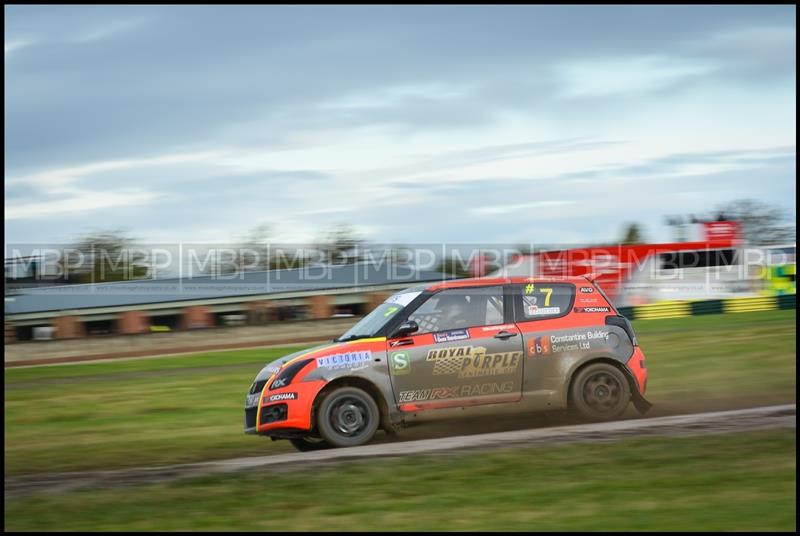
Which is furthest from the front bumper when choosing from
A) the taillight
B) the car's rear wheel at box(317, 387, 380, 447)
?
the taillight

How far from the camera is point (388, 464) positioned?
8.11m

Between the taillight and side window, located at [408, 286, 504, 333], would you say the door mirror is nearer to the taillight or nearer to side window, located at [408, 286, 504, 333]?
side window, located at [408, 286, 504, 333]

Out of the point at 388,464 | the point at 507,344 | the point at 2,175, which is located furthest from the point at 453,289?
the point at 2,175

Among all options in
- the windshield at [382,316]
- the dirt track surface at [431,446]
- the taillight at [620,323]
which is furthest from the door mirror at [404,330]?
the taillight at [620,323]

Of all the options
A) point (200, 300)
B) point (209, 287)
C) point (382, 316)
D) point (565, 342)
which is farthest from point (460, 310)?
point (209, 287)

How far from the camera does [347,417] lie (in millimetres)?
9516

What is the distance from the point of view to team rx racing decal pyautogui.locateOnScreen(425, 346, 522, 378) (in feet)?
31.8

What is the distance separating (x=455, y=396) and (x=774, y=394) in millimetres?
5496

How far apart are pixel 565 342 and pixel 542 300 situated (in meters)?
0.52

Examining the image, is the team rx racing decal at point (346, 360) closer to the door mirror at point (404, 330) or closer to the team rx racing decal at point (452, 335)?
the door mirror at point (404, 330)

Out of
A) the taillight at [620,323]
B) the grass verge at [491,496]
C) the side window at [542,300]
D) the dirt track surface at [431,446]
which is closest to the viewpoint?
the grass verge at [491,496]

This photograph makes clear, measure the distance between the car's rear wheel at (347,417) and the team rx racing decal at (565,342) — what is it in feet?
5.86

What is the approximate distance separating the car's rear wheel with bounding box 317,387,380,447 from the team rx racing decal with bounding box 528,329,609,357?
1787 mm

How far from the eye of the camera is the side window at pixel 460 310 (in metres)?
9.85
